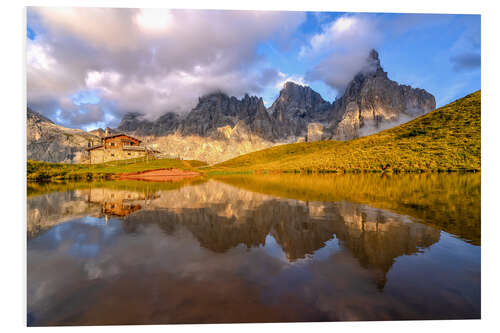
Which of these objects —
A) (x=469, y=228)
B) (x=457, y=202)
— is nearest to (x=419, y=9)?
(x=457, y=202)

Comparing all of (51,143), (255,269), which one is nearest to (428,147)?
(255,269)

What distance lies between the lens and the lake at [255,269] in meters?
3.29

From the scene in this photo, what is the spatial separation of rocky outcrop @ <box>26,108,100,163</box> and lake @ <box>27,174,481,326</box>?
21187 cm

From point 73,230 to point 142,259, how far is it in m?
3.96

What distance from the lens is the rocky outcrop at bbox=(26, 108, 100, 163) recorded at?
178m

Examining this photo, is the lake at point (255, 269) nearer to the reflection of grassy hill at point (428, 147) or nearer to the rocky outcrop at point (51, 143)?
the reflection of grassy hill at point (428, 147)

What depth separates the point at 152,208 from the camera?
33.8 feet

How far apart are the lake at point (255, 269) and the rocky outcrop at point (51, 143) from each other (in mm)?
211874

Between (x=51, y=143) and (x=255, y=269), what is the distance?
248 meters

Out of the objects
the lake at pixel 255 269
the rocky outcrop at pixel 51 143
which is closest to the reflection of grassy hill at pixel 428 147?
the lake at pixel 255 269

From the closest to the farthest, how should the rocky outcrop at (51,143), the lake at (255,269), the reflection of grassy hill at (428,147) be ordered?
the lake at (255,269), the reflection of grassy hill at (428,147), the rocky outcrop at (51,143)

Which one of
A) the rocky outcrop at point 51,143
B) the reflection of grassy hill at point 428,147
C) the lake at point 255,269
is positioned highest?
the rocky outcrop at point 51,143
